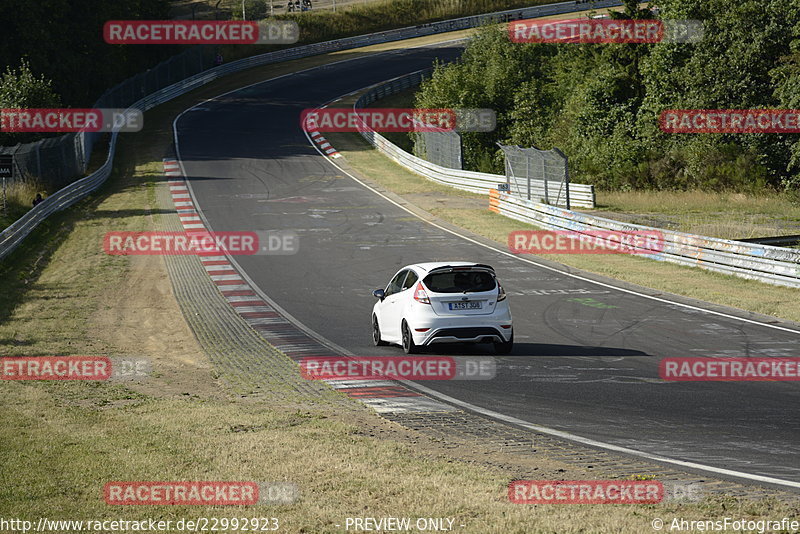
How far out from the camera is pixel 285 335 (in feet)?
61.5

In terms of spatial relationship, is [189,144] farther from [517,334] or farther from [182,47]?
Answer: [517,334]

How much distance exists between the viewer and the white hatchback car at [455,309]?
15.5m

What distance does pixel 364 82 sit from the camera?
75.2 meters

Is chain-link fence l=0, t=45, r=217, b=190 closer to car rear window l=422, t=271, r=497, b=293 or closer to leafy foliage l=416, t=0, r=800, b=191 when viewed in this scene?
leafy foliage l=416, t=0, r=800, b=191

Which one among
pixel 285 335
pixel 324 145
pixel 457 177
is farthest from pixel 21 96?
pixel 285 335

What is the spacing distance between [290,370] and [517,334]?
5124 millimetres

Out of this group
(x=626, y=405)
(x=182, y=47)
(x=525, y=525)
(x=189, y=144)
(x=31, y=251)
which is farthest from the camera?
(x=182, y=47)

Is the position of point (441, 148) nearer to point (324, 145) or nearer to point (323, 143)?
point (324, 145)

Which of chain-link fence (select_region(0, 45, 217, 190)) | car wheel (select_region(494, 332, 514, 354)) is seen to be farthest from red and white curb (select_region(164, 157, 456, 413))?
chain-link fence (select_region(0, 45, 217, 190))

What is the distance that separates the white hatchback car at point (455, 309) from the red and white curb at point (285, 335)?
65.7 inches

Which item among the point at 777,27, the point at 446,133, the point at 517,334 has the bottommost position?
the point at 517,334

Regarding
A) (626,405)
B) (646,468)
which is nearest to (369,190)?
(626,405)

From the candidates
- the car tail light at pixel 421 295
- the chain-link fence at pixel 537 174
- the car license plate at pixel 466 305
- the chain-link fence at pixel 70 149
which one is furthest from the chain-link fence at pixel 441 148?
the car license plate at pixel 466 305

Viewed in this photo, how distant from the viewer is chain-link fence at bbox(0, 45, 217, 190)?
3859cm
